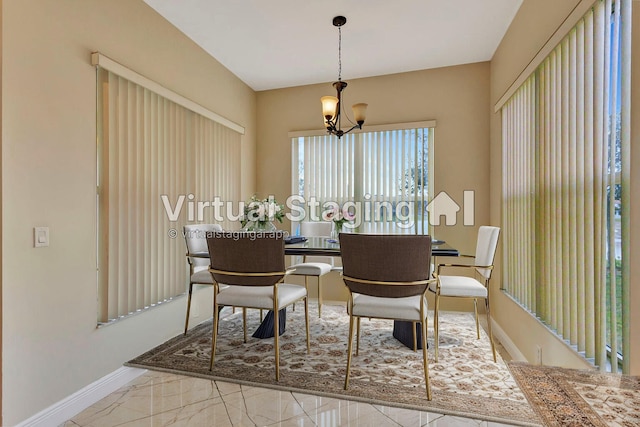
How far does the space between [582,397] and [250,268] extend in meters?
1.76

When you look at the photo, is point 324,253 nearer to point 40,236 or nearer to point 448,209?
point 40,236

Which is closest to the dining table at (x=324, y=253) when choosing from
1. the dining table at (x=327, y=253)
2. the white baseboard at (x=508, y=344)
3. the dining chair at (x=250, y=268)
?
the dining table at (x=327, y=253)

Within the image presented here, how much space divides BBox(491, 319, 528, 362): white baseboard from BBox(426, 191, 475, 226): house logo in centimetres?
117

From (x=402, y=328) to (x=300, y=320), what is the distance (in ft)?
3.66

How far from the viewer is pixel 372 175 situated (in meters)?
4.04

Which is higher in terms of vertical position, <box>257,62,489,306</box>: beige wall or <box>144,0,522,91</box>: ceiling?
<box>144,0,522,91</box>: ceiling

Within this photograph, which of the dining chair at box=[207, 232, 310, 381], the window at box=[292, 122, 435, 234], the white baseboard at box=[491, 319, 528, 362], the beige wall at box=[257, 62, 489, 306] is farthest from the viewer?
→ the window at box=[292, 122, 435, 234]

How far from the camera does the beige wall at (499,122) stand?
6.17ft

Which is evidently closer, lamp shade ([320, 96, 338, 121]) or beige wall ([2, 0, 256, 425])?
beige wall ([2, 0, 256, 425])

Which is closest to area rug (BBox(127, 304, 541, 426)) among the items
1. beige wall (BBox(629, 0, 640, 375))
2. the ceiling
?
beige wall (BBox(629, 0, 640, 375))

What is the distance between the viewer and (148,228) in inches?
103

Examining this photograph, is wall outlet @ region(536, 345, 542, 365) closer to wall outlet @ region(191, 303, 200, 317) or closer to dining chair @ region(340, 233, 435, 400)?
dining chair @ region(340, 233, 435, 400)

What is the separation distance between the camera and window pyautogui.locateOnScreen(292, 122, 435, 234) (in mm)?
3863

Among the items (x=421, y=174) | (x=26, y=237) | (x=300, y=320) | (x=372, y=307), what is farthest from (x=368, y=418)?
(x=421, y=174)
